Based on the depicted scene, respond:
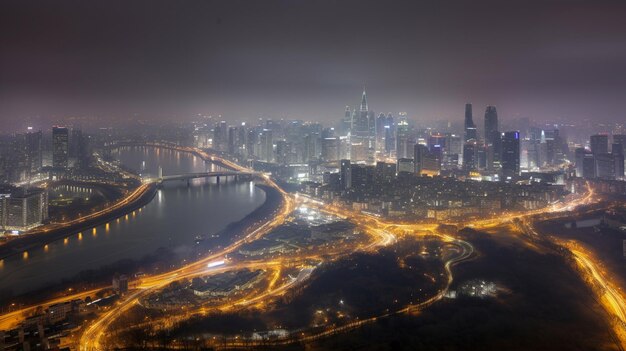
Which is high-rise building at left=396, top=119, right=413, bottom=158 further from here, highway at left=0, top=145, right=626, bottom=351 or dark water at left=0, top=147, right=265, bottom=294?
highway at left=0, top=145, right=626, bottom=351

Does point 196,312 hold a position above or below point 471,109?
below

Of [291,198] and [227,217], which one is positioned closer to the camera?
[227,217]

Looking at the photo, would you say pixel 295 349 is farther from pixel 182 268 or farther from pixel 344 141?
pixel 344 141

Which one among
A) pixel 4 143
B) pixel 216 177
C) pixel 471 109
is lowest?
pixel 216 177

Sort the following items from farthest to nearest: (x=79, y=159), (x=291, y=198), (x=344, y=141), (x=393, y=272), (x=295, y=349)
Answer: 1. (x=344, y=141)
2. (x=79, y=159)
3. (x=291, y=198)
4. (x=393, y=272)
5. (x=295, y=349)

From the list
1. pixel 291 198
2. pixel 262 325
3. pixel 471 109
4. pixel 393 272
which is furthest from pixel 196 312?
pixel 471 109

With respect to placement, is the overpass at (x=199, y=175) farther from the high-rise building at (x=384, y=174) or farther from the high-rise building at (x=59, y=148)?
the high-rise building at (x=384, y=174)
